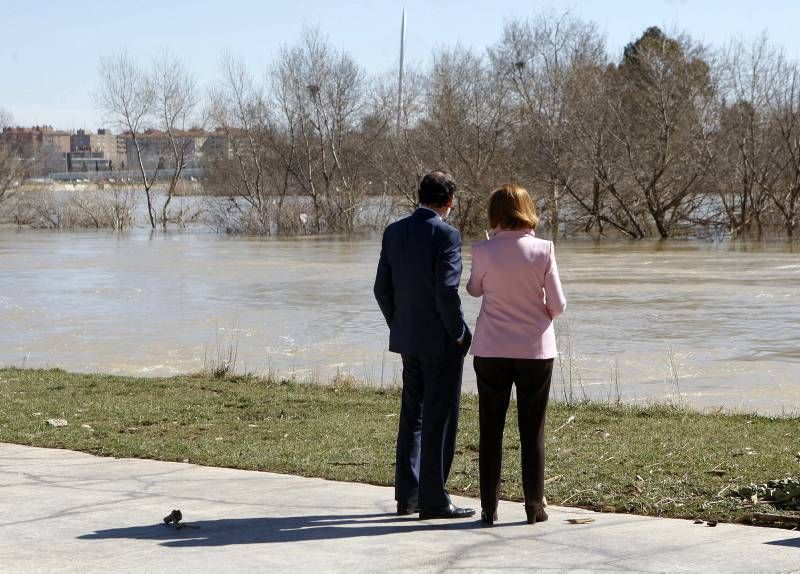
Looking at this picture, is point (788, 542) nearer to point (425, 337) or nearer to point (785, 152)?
point (425, 337)

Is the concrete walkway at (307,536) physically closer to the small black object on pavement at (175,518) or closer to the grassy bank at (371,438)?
the small black object on pavement at (175,518)

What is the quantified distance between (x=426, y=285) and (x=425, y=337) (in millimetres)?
279

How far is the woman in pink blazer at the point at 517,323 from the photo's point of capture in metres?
6.63

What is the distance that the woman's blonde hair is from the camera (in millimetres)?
6648

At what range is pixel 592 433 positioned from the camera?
32.5 ft

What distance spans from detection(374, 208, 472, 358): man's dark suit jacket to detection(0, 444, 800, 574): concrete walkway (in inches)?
37.8

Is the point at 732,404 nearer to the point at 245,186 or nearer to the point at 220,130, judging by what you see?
the point at 245,186

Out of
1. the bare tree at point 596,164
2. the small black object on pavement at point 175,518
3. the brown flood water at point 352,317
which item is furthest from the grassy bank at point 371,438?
the bare tree at point 596,164

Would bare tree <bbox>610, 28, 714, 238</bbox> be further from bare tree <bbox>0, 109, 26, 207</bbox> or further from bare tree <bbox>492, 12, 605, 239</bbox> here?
bare tree <bbox>0, 109, 26, 207</bbox>

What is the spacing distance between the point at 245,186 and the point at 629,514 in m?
55.3

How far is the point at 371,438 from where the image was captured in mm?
9680

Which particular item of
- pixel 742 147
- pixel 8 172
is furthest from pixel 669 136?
pixel 8 172

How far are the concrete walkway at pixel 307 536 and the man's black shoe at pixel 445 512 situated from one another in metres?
0.05

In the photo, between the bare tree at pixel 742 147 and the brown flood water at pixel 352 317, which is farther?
the bare tree at pixel 742 147
